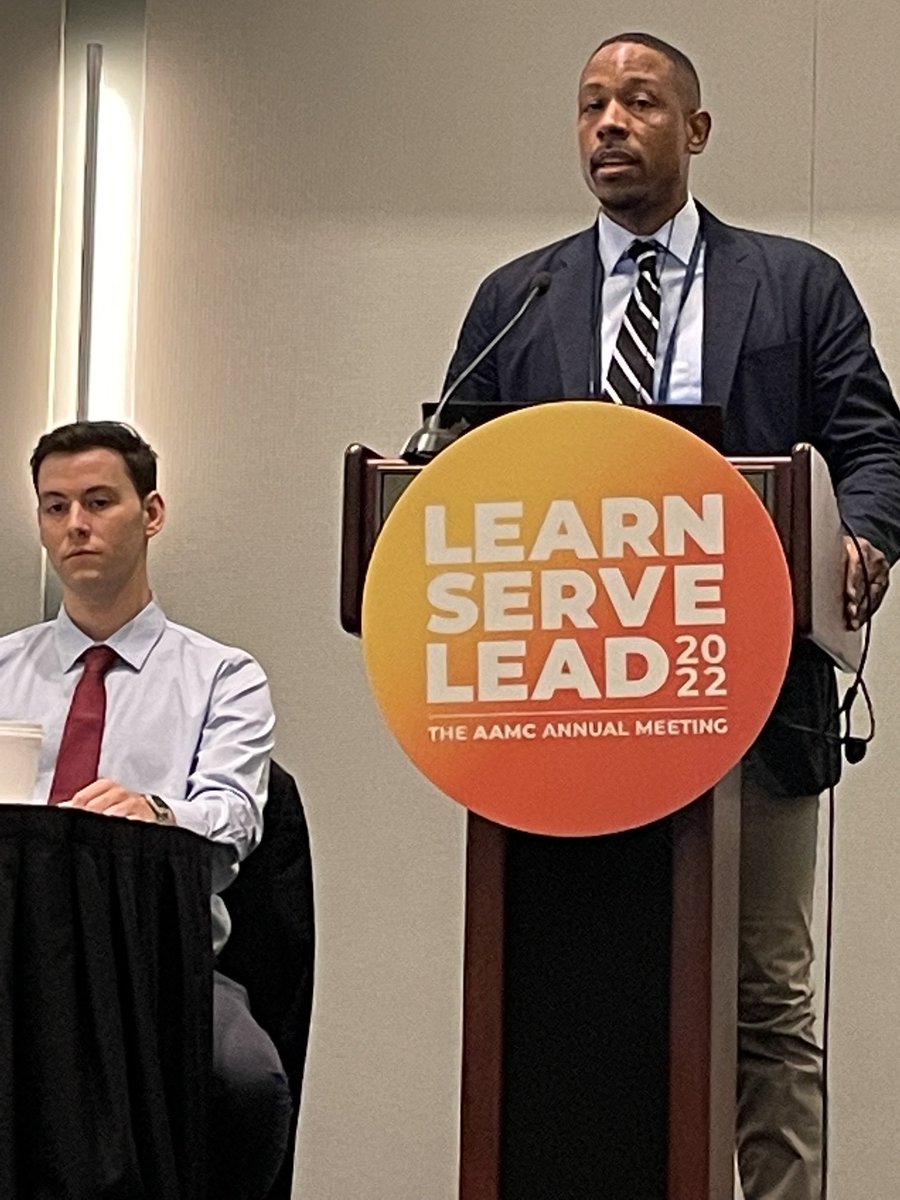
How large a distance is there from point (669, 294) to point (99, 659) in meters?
0.86

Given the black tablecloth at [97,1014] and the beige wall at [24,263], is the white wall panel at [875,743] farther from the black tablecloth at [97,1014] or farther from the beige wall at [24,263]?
the black tablecloth at [97,1014]

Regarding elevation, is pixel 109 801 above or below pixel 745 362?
below

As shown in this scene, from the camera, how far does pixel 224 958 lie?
8.05 ft

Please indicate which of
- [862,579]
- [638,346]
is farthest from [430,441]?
[638,346]

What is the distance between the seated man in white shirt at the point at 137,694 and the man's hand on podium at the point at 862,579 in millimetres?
721

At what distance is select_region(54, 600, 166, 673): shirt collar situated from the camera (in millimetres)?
2719

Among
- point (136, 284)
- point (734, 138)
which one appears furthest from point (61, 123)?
point (734, 138)

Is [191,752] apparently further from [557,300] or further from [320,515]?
[320,515]

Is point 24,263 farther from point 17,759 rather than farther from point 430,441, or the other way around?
point 430,441

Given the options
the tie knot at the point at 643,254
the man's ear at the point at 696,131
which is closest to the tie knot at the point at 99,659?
the tie knot at the point at 643,254

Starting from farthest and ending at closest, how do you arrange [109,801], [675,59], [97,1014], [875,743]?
[875,743] → [675,59] → [109,801] → [97,1014]

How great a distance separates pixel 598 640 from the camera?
5.62 feet

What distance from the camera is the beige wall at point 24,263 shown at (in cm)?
394

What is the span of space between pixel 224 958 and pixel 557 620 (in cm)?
91
